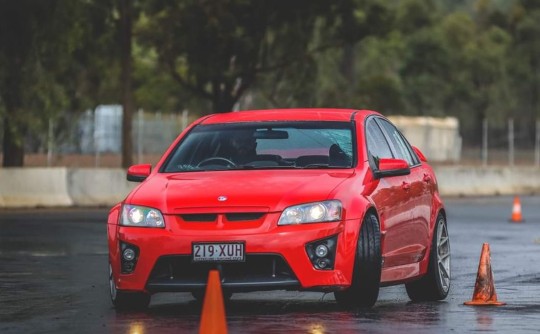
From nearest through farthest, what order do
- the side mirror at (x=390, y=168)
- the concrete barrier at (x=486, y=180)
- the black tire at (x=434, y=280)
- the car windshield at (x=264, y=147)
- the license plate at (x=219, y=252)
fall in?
the license plate at (x=219, y=252) < the side mirror at (x=390, y=168) < the car windshield at (x=264, y=147) < the black tire at (x=434, y=280) < the concrete barrier at (x=486, y=180)

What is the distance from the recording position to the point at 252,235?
1089 cm

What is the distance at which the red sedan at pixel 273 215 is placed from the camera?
36.0 ft

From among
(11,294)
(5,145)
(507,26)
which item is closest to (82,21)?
(5,145)

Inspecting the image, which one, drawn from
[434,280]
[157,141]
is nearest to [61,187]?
[434,280]

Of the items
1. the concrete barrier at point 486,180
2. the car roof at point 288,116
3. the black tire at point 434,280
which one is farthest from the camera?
the concrete barrier at point 486,180

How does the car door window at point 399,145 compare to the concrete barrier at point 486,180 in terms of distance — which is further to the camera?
the concrete barrier at point 486,180

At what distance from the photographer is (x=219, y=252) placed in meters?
10.9

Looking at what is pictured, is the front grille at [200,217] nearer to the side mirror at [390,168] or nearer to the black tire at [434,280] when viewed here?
the side mirror at [390,168]

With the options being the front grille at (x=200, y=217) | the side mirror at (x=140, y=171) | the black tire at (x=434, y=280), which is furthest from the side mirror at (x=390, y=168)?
the side mirror at (x=140, y=171)

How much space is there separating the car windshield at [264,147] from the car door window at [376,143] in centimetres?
19

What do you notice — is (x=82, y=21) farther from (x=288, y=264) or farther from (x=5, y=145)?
(x=288, y=264)

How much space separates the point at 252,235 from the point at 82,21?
28958 mm

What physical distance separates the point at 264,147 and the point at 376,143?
37.8 inches

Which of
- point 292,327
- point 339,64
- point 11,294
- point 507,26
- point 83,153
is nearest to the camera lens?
A: point 292,327
